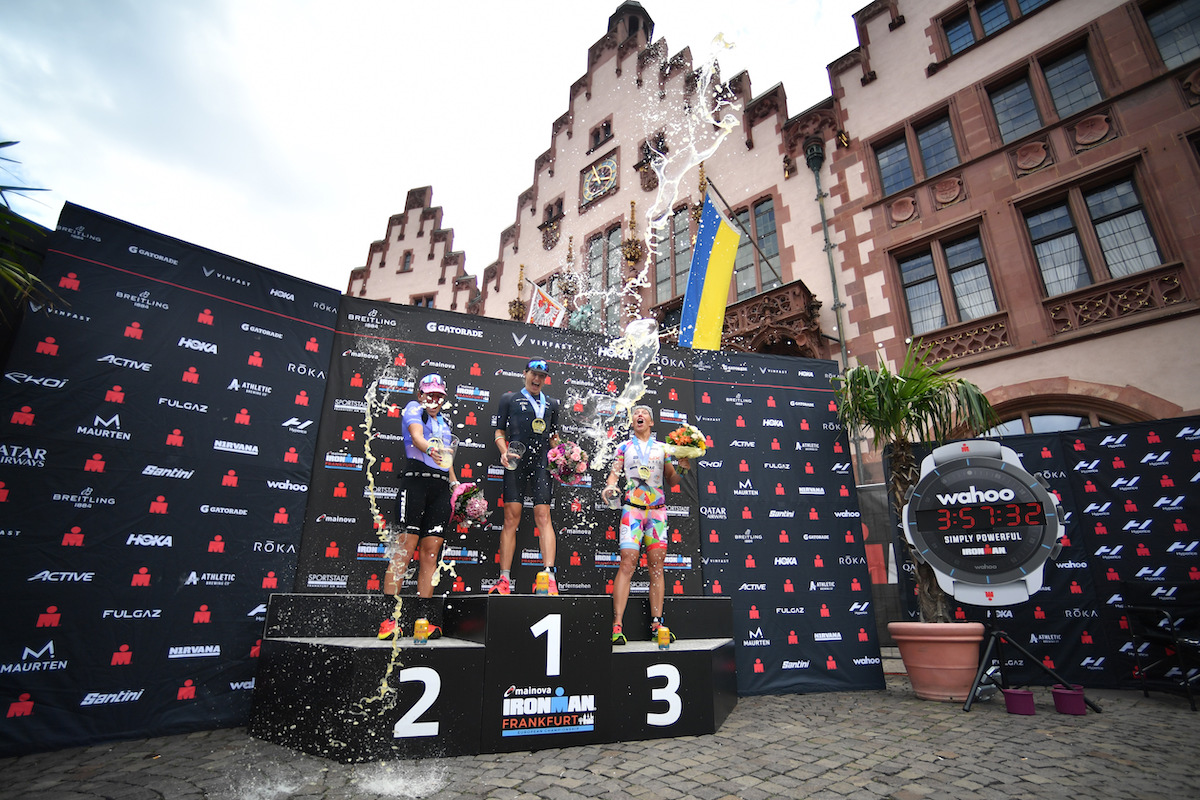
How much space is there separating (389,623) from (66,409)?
129 inches

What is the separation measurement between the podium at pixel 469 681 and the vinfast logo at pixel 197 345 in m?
2.55

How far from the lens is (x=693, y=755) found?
3984mm

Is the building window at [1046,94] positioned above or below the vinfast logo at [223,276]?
above

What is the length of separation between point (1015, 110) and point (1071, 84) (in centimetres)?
91

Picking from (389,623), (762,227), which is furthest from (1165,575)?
(762,227)

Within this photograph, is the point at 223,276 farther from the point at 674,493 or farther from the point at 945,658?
the point at 945,658

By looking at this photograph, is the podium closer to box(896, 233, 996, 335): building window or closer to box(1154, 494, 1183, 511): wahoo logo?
box(1154, 494, 1183, 511): wahoo logo

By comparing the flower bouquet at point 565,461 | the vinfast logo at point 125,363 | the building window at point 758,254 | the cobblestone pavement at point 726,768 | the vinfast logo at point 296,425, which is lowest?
the cobblestone pavement at point 726,768

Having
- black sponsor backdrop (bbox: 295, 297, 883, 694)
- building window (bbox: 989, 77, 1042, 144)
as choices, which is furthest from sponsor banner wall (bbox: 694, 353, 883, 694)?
building window (bbox: 989, 77, 1042, 144)

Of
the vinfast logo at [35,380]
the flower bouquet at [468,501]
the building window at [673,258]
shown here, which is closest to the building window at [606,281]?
the building window at [673,258]

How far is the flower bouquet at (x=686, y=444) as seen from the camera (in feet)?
20.0

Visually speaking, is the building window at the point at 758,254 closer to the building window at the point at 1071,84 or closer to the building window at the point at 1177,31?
the building window at the point at 1071,84

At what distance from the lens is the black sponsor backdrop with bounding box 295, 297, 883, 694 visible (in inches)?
240

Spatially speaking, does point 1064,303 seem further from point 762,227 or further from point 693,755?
point 693,755
